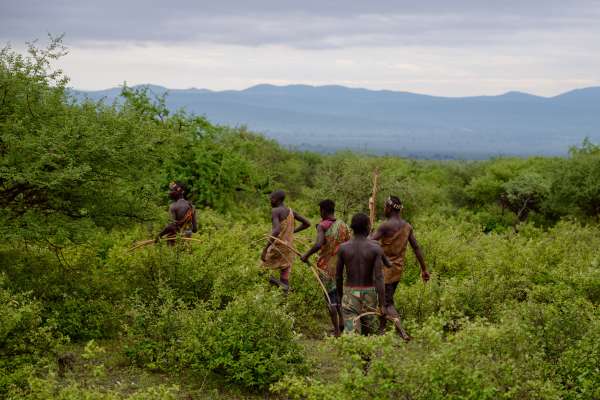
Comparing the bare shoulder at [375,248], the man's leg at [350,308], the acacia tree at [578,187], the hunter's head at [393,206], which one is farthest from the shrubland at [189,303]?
the acacia tree at [578,187]

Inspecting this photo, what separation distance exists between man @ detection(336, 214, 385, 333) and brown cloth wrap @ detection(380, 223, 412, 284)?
1.52 metres

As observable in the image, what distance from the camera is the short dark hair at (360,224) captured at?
30.5 ft

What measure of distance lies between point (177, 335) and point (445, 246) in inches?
343

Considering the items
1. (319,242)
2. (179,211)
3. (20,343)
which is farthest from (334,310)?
(20,343)

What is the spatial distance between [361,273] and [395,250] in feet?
5.57

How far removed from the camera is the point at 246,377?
9336mm

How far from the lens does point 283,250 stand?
12.5 m

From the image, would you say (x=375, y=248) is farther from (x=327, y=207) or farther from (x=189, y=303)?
(x=189, y=303)

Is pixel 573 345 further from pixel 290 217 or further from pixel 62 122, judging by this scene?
pixel 62 122

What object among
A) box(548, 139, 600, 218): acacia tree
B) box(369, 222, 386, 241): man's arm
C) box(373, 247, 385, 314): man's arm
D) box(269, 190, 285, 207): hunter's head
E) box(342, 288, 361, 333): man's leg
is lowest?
box(548, 139, 600, 218): acacia tree

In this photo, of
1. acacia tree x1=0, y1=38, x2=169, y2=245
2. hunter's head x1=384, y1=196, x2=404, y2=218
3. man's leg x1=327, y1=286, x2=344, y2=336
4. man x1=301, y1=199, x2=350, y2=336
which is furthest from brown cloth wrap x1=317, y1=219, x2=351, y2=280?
acacia tree x1=0, y1=38, x2=169, y2=245

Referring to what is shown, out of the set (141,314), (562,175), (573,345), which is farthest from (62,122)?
(562,175)

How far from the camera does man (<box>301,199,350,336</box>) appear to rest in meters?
10.8

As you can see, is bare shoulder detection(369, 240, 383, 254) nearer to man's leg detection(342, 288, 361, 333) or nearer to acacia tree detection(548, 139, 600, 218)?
man's leg detection(342, 288, 361, 333)
